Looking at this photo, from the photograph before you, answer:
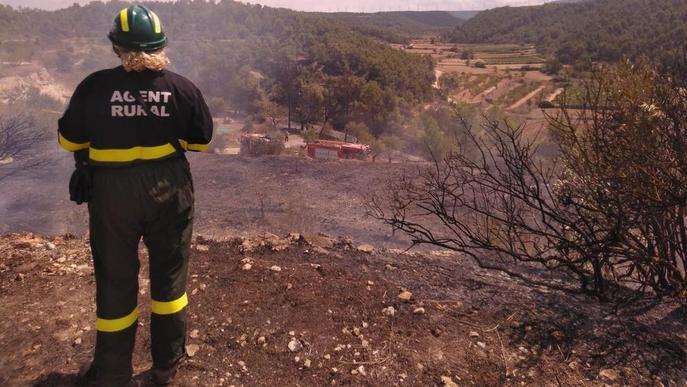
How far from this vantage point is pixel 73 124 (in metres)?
1.75

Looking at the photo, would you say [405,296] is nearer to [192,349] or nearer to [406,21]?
[192,349]

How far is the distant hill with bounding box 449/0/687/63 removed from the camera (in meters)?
43.4

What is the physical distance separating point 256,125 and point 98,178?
1348 inches

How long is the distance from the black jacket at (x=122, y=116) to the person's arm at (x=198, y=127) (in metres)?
0.06

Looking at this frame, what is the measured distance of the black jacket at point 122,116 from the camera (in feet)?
5.73

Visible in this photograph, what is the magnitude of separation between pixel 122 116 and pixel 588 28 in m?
81.7

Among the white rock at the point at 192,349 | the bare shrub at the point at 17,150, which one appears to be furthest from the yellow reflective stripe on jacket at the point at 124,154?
the bare shrub at the point at 17,150

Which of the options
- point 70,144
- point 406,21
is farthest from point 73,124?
point 406,21

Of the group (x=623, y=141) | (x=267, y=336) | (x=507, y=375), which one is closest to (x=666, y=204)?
(x=623, y=141)

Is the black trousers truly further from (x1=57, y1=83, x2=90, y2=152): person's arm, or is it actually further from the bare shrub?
the bare shrub

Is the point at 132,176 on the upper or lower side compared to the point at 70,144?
lower

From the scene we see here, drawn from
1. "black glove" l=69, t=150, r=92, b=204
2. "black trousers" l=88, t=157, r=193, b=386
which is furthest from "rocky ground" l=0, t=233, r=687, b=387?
"black glove" l=69, t=150, r=92, b=204

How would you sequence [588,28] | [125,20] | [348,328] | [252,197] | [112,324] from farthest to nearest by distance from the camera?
[588,28] → [252,197] → [348,328] → [112,324] → [125,20]

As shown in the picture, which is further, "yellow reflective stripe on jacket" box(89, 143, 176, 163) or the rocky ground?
the rocky ground
